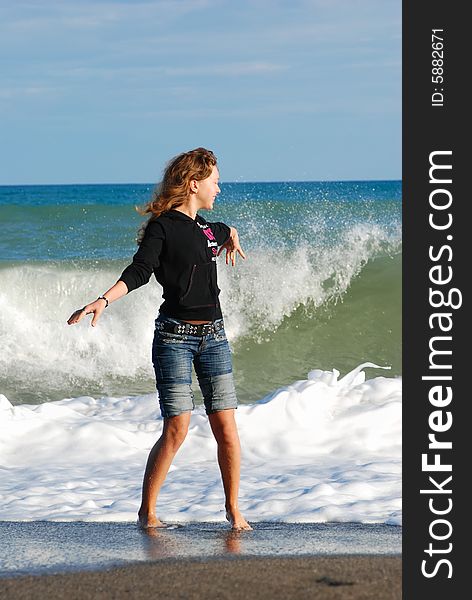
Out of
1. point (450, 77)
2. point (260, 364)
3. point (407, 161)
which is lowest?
point (260, 364)

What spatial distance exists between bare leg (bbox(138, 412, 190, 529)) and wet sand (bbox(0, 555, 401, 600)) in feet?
2.85

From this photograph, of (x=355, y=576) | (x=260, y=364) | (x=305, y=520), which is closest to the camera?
(x=355, y=576)

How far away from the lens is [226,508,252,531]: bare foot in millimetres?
4648

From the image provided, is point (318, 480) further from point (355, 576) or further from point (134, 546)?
point (355, 576)

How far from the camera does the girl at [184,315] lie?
4.54m

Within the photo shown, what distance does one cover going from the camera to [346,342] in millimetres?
12422

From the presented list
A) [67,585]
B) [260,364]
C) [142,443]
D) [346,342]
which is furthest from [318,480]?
[346,342]

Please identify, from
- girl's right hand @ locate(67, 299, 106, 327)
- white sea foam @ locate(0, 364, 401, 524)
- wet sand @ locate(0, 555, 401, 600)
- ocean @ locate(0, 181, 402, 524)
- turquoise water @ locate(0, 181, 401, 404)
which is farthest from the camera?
turquoise water @ locate(0, 181, 401, 404)

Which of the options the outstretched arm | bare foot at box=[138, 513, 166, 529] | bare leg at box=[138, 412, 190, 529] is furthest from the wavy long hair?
bare foot at box=[138, 513, 166, 529]

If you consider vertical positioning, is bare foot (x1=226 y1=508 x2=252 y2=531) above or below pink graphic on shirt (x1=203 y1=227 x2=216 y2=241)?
below

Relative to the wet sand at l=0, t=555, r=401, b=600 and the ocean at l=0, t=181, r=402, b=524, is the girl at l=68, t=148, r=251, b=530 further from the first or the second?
the wet sand at l=0, t=555, r=401, b=600

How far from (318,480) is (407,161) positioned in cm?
230

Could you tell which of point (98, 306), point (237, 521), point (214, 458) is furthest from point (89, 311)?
point (214, 458)

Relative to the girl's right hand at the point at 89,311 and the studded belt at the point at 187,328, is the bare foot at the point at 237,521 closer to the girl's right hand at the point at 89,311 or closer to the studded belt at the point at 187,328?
the studded belt at the point at 187,328
